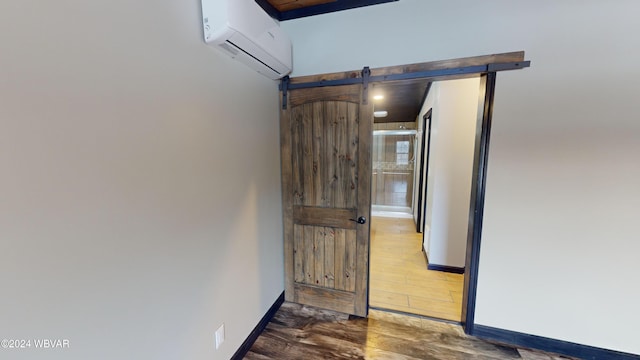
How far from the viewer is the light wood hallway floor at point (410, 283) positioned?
2.30 meters

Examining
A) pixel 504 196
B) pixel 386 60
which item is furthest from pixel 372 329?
pixel 386 60

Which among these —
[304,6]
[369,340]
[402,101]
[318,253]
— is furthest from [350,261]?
[402,101]

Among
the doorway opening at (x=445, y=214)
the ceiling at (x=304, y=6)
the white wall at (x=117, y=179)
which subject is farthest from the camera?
the doorway opening at (x=445, y=214)

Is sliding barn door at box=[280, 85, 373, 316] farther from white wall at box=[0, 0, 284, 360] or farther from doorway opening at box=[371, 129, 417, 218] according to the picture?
doorway opening at box=[371, 129, 417, 218]

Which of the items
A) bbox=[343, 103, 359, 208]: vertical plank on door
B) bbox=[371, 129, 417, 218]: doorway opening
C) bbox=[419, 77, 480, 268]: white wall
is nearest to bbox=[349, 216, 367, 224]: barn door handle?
bbox=[343, 103, 359, 208]: vertical plank on door

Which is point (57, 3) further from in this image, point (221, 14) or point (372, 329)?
point (372, 329)

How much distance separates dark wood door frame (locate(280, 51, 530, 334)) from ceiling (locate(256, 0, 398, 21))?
0.50 m

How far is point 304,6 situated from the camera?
1991 millimetres

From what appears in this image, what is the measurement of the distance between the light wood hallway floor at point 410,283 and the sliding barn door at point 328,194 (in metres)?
0.51

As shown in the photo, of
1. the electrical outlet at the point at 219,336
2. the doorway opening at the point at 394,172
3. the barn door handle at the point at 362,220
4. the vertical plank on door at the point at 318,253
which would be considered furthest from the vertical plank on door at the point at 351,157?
the doorway opening at the point at 394,172

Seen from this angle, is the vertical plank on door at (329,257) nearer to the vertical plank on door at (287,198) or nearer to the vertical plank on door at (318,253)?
the vertical plank on door at (318,253)

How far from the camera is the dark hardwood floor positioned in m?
1.76

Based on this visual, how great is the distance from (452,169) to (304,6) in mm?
2316

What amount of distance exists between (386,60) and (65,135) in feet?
6.33
